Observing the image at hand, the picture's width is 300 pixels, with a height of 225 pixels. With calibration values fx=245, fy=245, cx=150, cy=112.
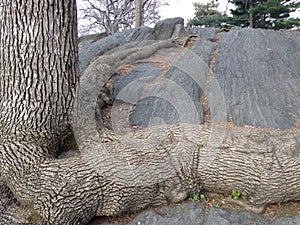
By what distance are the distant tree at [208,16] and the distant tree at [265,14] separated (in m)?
0.80

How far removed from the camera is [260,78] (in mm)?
5492

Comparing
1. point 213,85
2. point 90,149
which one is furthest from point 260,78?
point 90,149

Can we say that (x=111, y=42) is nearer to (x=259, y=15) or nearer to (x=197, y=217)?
(x=197, y=217)

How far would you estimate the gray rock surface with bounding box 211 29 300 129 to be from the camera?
14.6ft

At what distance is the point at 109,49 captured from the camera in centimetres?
750

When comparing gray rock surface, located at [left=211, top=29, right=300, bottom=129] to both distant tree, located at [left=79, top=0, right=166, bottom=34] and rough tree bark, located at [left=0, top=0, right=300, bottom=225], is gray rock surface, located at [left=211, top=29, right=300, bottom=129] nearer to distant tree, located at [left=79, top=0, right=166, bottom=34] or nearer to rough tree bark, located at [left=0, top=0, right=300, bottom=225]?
rough tree bark, located at [left=0, top=0, right=300, bottom=225]

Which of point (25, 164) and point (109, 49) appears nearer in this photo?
point (25, 164)

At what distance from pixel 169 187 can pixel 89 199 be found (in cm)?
85

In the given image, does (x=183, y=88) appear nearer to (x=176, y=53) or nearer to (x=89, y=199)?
(x=176, y=53)

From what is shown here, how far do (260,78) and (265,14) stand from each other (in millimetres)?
12716

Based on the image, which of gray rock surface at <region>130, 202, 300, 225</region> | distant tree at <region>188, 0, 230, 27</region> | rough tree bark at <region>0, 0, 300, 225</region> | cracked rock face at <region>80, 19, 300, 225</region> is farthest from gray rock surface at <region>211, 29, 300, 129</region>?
distant tree at <region>188, 0, 230, 27</region>

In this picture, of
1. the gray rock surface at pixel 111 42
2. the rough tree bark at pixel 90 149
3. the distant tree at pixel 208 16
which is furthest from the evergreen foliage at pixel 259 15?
the rough tree bark at pixel 90 149

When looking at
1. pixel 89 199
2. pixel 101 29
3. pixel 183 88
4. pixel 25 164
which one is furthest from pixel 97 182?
pixel 101 29

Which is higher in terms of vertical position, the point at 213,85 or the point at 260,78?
the point at 260,78
